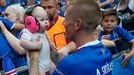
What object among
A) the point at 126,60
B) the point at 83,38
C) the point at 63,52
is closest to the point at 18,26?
the point at 63,52

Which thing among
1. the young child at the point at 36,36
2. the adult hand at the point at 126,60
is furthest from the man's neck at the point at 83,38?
the adult hand at the point at 126,60

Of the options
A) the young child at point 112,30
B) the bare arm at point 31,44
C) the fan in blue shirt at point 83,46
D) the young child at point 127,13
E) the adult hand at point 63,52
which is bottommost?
the young child at point 127,13

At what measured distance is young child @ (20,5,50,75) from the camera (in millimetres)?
2632

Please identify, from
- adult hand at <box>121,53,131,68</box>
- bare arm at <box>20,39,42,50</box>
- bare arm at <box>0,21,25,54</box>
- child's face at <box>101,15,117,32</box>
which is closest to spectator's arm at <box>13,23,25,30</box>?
bare arm at <box>0,21,25,54</box>

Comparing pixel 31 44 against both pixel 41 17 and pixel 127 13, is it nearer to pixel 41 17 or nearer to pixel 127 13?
pixel 41 17

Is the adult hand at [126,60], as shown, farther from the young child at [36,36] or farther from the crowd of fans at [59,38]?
the young child at [36,36]

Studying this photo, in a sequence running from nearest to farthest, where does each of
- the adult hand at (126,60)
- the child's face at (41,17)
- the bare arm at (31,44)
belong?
the bare arm at (31,44), the child's face at (41,17), the adult hand at (126,60)

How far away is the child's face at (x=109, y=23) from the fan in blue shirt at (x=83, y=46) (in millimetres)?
2315

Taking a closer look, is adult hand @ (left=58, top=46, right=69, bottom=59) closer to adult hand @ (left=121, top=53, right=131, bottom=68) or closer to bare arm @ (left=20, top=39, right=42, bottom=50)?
bare arm @ (left=20, top=39, right=42, bottom=50)

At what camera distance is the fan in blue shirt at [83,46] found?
206 cm

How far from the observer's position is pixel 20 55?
3.11m

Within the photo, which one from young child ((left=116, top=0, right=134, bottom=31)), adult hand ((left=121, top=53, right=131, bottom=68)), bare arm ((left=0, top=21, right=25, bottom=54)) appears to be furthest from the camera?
young child ((left=116, top=0, right=134, bottom=31))

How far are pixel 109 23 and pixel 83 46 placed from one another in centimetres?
242

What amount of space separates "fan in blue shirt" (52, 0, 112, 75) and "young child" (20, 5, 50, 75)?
1.44ft
